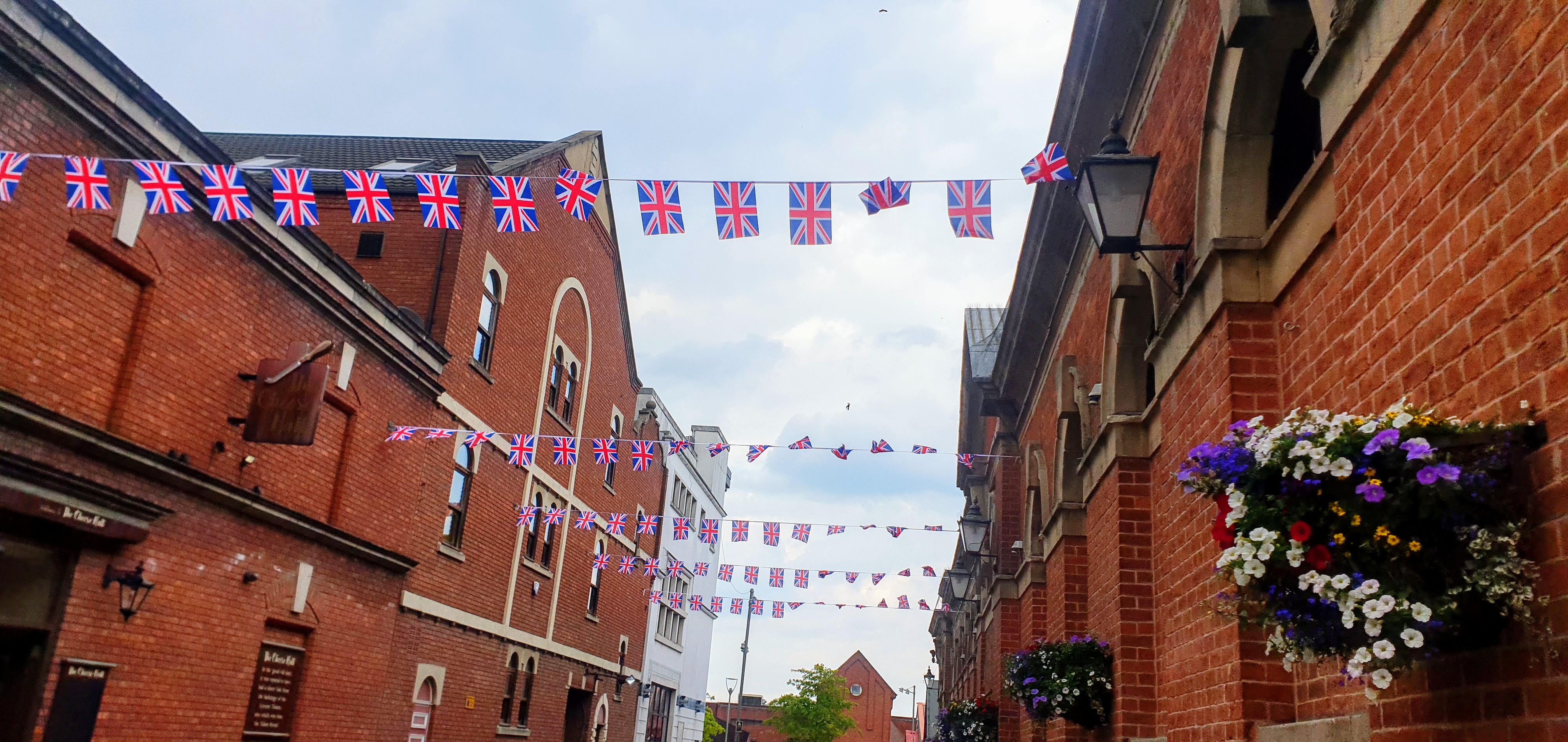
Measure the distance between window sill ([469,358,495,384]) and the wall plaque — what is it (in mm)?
5809

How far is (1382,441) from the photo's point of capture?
264 cm

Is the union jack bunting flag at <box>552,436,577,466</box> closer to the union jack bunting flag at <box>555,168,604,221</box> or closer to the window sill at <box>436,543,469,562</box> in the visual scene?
the window sill at <box>436,543,469,562</box>

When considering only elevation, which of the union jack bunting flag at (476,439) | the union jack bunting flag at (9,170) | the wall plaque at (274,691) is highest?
the union jack bunting flag at (476,439)

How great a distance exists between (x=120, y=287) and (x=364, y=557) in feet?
18.3

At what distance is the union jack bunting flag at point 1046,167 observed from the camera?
7598mm

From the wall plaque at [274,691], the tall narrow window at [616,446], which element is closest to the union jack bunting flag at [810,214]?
the wall plaque at [274,691]

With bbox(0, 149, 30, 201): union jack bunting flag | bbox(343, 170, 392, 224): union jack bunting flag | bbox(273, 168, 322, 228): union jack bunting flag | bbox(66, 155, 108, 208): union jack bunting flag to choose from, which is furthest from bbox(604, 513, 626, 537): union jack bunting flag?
bbox(0, 149, 30, 201): union jack bunting flag

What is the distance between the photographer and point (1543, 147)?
270 cm

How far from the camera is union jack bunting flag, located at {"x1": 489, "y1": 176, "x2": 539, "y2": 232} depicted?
29.0 ft

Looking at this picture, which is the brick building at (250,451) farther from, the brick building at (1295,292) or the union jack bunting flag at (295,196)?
the brick building at (1295,292)

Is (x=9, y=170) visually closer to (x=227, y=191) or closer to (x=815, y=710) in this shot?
(x=227, y=191)

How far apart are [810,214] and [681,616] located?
36.2m

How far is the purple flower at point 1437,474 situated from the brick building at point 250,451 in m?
9.25

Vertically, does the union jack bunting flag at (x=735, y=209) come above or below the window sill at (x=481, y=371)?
below
